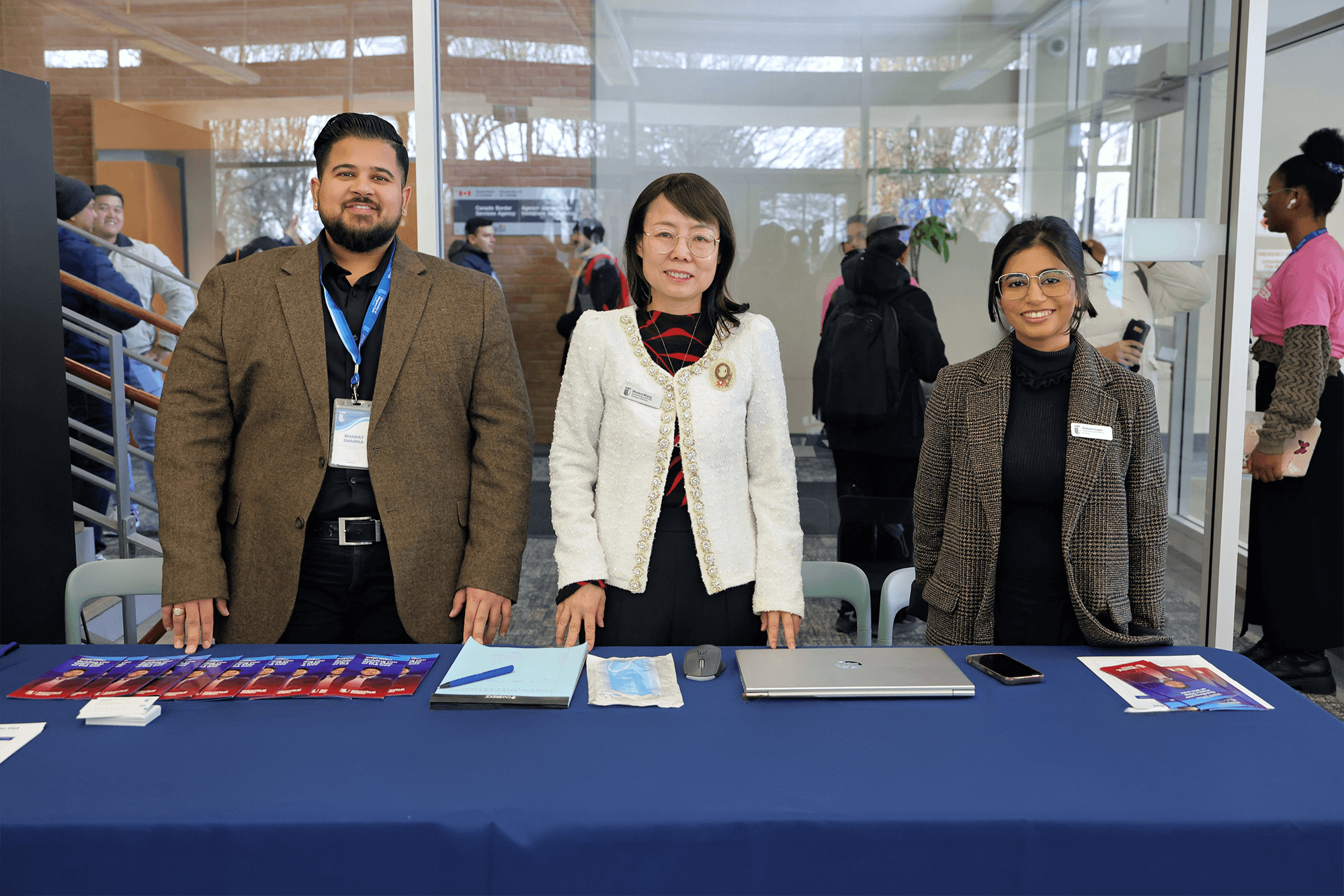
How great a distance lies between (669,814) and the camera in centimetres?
114

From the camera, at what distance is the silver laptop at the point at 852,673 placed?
1.49 metres

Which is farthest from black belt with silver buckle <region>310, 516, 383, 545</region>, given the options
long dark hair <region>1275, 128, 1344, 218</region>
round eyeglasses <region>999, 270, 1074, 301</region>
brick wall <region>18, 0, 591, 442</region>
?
long dark hair <region>1275, 128, 1344, 218</region>

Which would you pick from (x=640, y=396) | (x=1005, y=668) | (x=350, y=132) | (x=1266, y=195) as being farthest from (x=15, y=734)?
(x=1266, y=195)

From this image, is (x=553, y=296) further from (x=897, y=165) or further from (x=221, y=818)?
(x=221, y=818)

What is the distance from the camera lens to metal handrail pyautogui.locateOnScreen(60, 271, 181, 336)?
3.36 m

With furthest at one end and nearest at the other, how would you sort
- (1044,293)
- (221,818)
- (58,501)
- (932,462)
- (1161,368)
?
(1161,368) → (58,501) → (932,462) → (1044,293) → (221,818)

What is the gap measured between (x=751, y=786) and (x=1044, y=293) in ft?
4.03

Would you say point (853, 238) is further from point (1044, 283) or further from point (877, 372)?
point (1044, 283)

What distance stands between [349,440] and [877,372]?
7.19ft

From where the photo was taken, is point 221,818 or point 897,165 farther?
point 897,165

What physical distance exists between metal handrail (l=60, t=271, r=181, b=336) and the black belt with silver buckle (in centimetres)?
181

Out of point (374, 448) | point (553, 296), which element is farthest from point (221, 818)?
point (553, 296)

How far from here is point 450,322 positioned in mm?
2027

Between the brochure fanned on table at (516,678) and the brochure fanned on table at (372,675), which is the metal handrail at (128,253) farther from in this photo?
the brochure fanned on table at (516,678)
